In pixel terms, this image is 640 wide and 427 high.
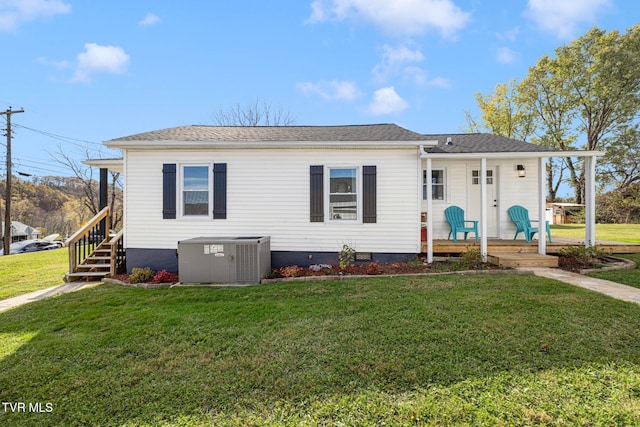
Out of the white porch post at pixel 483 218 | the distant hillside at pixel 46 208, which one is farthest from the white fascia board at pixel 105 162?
the distant hillside at pixel 46 208

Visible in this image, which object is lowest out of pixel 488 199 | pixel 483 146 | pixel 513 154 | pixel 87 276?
pixel 87 276

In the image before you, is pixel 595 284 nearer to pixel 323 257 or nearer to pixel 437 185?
pixel 437 185

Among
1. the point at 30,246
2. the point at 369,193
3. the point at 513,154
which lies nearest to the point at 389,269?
the point at 369,193

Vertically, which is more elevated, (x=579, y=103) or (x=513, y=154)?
(x=579, y=103)

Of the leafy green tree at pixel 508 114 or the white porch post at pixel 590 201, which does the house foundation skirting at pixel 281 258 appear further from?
the leafy green tree at pixel 508 114

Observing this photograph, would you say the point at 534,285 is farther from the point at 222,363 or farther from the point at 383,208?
the point at 222,363

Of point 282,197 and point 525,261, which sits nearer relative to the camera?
point 525,261

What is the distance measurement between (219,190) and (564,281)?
6937 mm

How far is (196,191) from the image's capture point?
6.74m

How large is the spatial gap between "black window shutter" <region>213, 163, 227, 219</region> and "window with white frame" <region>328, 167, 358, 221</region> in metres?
2.45

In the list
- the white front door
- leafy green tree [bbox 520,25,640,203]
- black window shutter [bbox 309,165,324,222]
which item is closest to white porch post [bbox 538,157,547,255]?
the white front door

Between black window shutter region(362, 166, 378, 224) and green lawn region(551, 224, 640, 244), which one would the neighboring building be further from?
green lawn region(551, 224, 640, 244)

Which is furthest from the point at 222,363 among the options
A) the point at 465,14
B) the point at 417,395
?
the point at 465,14

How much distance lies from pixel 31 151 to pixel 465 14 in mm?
28088
